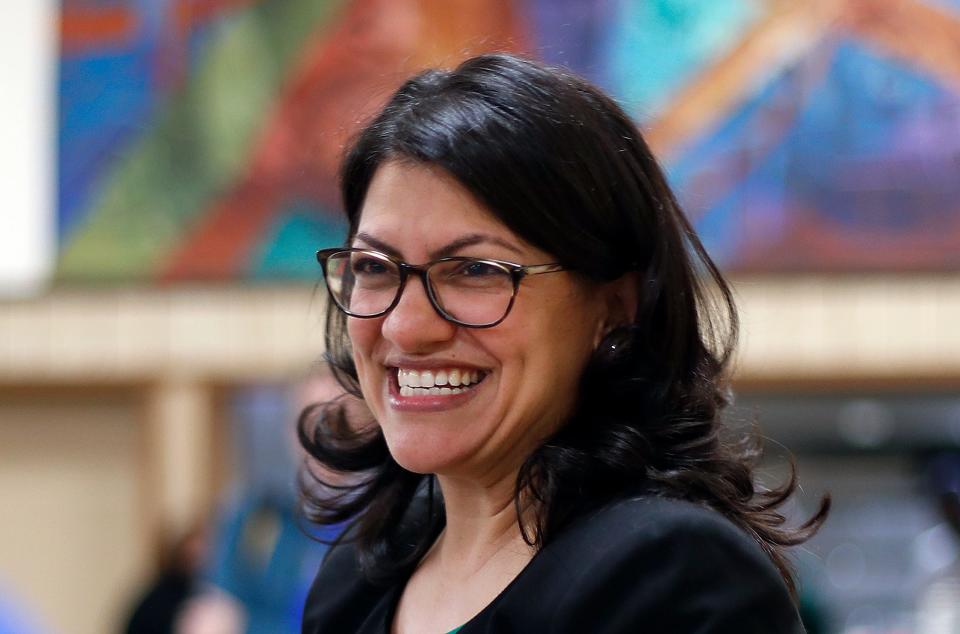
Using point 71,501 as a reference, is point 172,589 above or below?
above

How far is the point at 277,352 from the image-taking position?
6441mm

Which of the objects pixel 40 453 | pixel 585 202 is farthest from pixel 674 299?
pixel 40 453

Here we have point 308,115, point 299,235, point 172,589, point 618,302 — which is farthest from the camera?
point 308,115

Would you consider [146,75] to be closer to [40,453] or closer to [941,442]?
[40,453]

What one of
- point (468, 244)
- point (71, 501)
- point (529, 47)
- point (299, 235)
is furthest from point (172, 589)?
point (468, 244)

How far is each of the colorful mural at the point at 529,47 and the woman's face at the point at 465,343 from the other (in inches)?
179

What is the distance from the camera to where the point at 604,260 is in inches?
50.1

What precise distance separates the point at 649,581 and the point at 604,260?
12.8 inches

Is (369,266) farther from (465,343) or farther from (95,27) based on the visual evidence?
(95,27)

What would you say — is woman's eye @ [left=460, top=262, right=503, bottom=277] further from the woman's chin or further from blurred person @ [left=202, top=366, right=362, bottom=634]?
blurred person @ [left=202, top=366, right=362, bottom=634]

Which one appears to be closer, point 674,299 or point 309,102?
point 674,299

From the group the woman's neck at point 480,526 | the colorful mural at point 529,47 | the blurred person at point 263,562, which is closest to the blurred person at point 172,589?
the blurred person at point 263,562

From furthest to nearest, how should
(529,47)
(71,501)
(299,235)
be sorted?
(71,501) → (299,235) → (529,47)

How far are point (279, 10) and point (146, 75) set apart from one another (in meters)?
0.75
